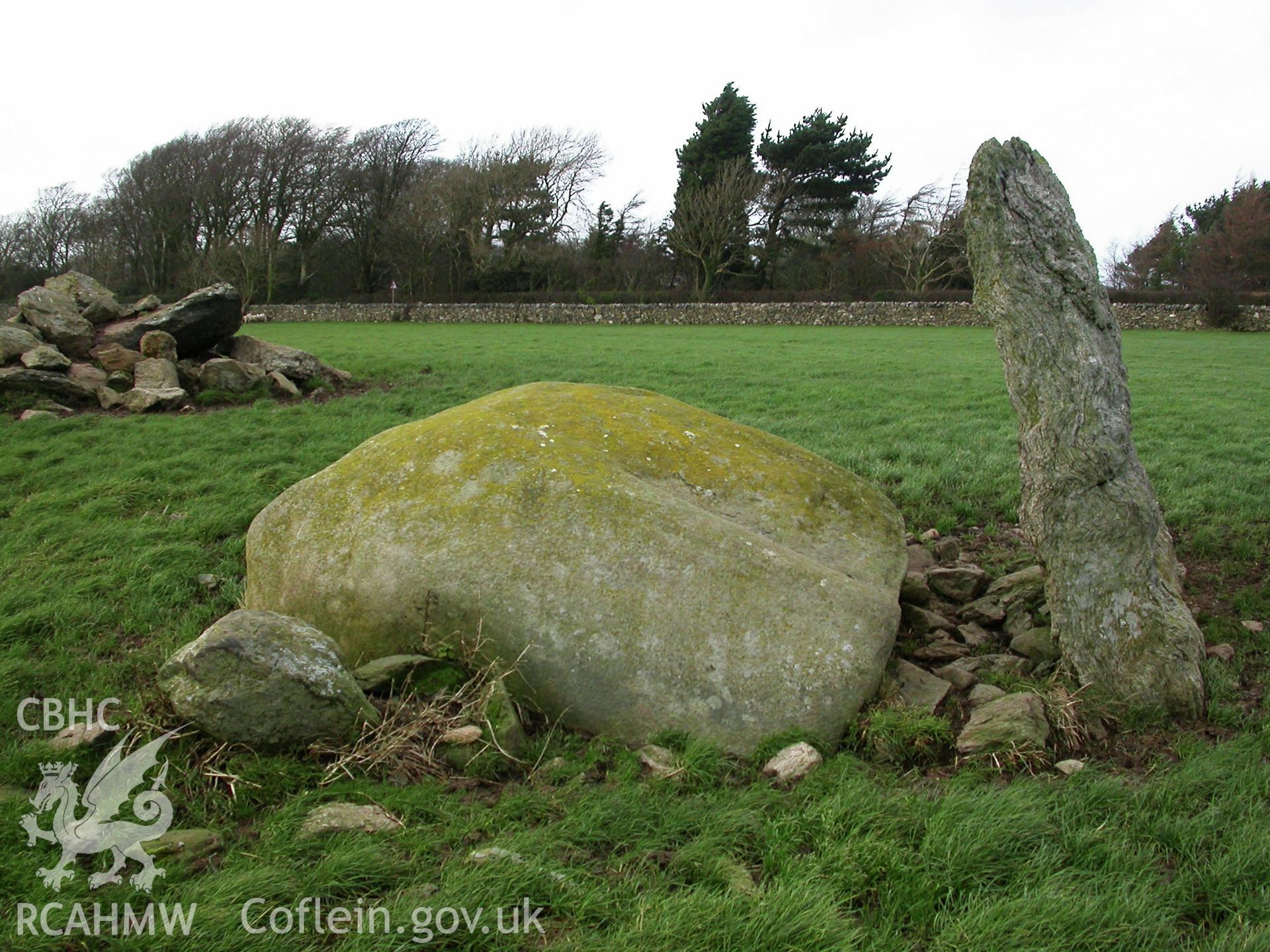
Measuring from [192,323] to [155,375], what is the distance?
1.27 m

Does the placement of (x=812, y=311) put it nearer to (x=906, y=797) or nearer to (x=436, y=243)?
(x=436, y=243)

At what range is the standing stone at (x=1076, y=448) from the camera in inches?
164

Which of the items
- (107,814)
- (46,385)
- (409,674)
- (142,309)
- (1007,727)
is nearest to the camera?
(107,814)

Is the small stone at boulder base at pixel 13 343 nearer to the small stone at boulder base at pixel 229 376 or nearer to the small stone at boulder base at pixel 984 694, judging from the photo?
the small stone at boulder base at pixel 229 376

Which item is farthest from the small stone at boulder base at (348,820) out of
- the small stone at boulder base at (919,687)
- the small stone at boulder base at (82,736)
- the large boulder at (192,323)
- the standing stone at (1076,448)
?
the large boulder at (192,323)

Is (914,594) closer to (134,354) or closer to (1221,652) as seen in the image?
(1221,652)

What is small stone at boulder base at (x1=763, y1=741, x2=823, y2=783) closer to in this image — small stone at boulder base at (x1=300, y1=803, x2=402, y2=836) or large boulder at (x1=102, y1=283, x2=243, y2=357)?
small stone at boulder base at (x1=300, y1=803, x2=402, y2=836)

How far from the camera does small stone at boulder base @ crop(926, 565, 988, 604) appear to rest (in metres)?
5.54

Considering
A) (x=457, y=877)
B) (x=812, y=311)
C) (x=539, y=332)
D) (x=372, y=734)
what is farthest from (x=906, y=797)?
(x=812, y=311)

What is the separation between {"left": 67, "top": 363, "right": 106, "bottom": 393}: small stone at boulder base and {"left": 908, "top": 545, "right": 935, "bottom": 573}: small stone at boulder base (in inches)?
458

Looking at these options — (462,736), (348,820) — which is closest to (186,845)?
(348,820)

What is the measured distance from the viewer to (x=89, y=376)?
12219 millimetres

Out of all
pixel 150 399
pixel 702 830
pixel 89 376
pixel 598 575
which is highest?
pixel 89 376

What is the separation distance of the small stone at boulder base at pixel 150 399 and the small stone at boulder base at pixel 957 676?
11.3m
